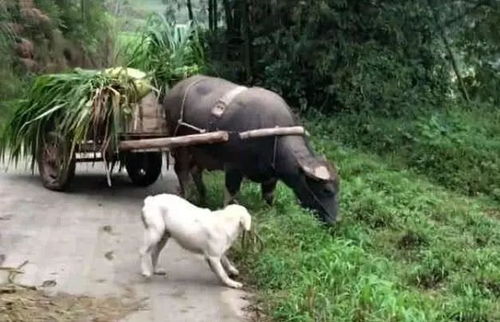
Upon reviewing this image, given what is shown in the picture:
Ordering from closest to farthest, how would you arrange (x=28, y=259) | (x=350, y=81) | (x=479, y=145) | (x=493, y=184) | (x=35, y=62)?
(x=28, y=259) < (x=493, y=184) < (x=479, y=145) < (x=350, y=81) < (x=35, y=62)

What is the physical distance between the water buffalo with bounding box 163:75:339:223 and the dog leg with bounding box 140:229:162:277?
2.07m

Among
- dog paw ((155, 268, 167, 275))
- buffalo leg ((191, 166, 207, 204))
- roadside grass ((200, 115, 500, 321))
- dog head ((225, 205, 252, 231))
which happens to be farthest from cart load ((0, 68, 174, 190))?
dog head ((225, 205, 252, 231))

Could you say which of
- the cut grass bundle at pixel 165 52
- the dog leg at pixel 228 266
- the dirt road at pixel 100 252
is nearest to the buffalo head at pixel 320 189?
the dirt road at pixel 100 252

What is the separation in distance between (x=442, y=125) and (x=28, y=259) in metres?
8.19

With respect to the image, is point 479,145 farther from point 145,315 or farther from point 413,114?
point 145,315

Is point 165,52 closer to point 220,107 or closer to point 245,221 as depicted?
point 220,107

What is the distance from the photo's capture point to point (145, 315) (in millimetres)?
5871

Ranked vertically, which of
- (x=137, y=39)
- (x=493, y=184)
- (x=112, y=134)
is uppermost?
(x=137, y=39)

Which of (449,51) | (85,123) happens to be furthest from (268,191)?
(449,51)

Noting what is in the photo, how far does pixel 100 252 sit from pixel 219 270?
140 centimetres

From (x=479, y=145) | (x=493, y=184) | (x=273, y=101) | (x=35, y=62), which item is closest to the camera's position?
(x=273, y=101)

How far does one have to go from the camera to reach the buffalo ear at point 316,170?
8.19 meters

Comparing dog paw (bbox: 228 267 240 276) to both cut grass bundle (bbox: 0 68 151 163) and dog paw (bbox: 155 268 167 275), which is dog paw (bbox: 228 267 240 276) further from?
cut grass bundle (bbox: 0 68 151 163)

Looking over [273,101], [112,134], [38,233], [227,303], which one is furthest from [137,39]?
[227,303]
